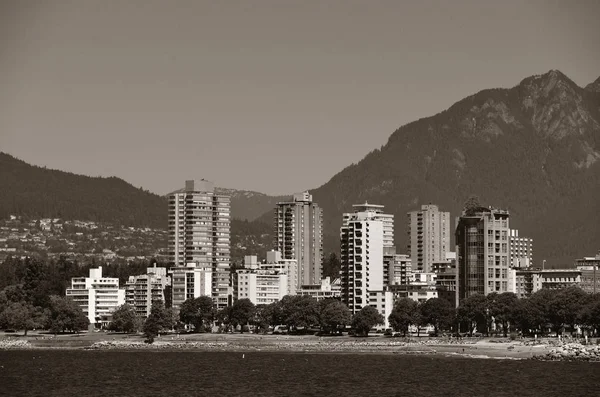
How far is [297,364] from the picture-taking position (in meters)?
191

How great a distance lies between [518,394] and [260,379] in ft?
118

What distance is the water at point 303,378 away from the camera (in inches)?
5640

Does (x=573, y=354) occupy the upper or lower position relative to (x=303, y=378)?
upper

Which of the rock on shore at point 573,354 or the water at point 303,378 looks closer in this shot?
the water at point 303,378

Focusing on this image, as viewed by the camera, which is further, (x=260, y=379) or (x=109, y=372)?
(x=109, y=372)

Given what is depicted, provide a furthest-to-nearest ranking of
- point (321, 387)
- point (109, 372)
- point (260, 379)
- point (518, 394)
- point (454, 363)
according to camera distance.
→ point (454, 363) < point (109, 372) < point (260, 379) < point (321, 387) < point (518, 394)

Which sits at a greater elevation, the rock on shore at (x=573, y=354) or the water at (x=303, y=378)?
the rock on shore at (x=573, y=354)

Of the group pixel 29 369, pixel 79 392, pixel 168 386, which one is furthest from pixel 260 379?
pixel 29 369

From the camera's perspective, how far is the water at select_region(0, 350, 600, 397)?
143 m

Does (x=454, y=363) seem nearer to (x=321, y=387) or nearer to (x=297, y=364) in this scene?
(x=297, y=364)

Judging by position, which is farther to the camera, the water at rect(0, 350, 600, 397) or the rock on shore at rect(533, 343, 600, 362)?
the rock on shore at rect(533, 343, 600, 362)

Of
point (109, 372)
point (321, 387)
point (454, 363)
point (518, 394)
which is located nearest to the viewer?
point (518, 394)

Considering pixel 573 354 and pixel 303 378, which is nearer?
pixel 303 378

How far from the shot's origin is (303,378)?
162 metres
